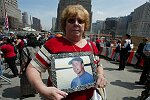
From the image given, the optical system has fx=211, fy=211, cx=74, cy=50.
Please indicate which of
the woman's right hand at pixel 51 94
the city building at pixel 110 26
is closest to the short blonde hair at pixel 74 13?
the woman's right hand at pixel 51 94

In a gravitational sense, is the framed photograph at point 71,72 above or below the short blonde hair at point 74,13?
below

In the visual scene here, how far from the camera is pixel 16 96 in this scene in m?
6.57

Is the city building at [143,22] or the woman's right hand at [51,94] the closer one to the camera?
the woman's right hand at [51,94]

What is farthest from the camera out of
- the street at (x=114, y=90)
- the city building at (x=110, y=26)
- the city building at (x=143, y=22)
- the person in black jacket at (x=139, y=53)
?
the city building at (x=110, y=26)

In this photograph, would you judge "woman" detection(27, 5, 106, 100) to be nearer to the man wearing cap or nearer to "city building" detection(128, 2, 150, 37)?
the man wearing cap

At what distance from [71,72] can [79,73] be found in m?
0.08

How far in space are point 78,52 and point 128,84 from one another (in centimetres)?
714

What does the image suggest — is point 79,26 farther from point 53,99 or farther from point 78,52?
point 53,99

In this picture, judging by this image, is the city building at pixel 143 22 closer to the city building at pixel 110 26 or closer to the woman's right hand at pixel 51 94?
the city building at pixel 110 26

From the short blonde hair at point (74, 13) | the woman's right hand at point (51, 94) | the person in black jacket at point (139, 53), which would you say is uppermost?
the short blonde hair at point (74, 13)

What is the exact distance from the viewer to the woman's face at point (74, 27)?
1931mm

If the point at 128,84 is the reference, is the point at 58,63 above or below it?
above

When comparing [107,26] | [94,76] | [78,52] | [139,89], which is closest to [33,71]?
[78,52]

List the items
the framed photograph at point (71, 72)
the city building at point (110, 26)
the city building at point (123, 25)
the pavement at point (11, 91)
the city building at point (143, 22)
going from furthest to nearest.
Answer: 1. the city building at point (110, 26)
2. the city building at point (123, 25)
3. the city building at point (143, 22)
4. the pavement at point (11, 91)
5. the framed photograph at point (71, 72)
